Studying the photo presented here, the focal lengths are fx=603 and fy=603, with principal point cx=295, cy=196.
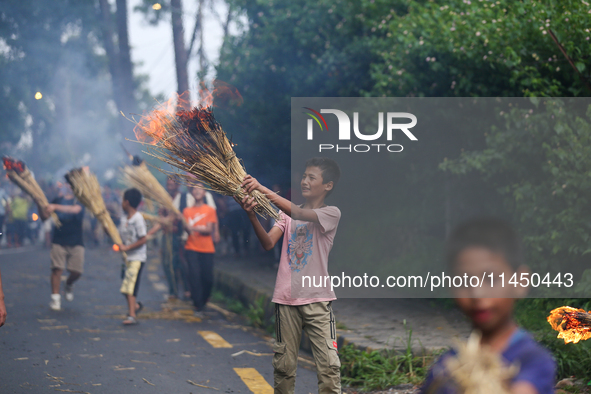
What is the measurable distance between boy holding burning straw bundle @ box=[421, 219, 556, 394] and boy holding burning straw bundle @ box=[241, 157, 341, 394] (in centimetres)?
172

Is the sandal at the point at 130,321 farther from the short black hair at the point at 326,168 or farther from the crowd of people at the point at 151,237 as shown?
the short black hair at the point at 326,168

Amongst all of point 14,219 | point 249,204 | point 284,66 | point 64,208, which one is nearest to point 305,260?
point 249,204

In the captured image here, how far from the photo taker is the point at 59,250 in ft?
25.6

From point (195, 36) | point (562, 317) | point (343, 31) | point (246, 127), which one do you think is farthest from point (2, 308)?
point (195, 36)

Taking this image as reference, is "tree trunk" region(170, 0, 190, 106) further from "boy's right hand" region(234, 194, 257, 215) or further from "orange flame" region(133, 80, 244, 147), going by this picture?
"boy's right hand" region(234, 194, 257, 215)

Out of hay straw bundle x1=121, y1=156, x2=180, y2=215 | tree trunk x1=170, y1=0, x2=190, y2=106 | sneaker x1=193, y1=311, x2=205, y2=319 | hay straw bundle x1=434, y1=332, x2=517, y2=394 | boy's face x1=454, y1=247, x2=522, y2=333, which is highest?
tree trunk x1=170, y1=0, x2=190, y2=106

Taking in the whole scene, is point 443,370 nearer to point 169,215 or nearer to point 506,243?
point 506,243

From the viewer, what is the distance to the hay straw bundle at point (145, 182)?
8.10 metres

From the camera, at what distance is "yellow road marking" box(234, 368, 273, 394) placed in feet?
14.8

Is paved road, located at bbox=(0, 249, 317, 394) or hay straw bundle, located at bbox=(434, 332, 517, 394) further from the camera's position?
paved road, located at bbox=(0, 249, 317, 394)

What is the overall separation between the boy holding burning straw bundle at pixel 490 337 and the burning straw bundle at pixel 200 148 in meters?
1.88

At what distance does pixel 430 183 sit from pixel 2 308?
16.0ft

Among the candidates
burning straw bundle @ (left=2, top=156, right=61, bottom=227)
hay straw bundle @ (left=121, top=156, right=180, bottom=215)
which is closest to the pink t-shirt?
hay straw bundle @ (left=121, top=156, right=180, bottom=215)

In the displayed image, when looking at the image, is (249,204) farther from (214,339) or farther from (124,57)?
(124,57)
